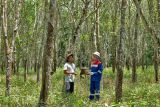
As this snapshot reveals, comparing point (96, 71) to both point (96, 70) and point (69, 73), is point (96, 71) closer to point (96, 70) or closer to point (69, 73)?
point (96, 70)

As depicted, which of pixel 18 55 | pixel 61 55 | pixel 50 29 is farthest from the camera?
pixel 61 55

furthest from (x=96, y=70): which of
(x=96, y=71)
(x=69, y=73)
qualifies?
(x=69, y=73)

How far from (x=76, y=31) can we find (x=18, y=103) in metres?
6.38

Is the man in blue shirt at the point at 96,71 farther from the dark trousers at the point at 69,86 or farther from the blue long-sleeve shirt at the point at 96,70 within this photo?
the dark trousers at the point at 69,86

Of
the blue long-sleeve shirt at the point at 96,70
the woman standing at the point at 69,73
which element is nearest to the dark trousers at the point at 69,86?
the woman standing at the point at 69,73

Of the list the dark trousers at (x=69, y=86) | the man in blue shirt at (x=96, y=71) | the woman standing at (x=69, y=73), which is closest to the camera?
the woman standing at (x=69, y=73)

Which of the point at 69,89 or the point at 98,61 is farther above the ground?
the point at 98,61

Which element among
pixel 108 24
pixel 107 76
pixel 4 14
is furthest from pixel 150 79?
pixel 4 14

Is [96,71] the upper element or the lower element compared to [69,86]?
upper

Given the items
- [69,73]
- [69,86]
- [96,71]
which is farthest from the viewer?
[96,71]

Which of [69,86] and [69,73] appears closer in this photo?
[69,73]

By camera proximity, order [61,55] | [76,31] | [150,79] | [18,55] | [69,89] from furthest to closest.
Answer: [61,55]
[18,55]
[150,79]
[76,31]
[69,89]

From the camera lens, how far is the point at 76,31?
1666 cm

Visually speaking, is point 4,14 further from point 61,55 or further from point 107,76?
point 61,55
